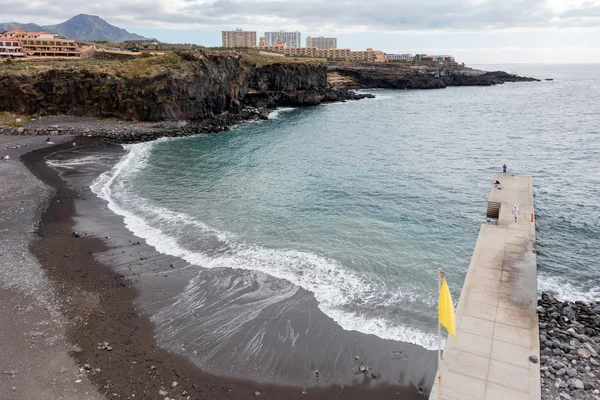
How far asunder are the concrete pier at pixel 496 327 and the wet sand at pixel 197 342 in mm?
1529

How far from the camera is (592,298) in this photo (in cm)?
1984

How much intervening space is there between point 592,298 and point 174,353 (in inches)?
755

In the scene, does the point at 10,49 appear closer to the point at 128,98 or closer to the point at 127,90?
the point at 127,90

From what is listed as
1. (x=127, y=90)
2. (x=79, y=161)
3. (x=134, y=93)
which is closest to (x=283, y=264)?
(x=79, y=161)

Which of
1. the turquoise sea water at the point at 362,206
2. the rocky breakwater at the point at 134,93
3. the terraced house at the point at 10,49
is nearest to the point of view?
the turquoise sea water at the point at 362,206

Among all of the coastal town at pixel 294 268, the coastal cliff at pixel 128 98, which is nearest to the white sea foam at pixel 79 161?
the coastal town at pixel 294 268

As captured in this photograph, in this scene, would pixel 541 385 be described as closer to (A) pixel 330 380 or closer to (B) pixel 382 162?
(A) pixel 330 380

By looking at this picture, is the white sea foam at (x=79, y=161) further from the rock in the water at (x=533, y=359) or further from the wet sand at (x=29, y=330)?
the rock in the water at (x=533, y=359)

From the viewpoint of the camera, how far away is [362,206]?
32.8m

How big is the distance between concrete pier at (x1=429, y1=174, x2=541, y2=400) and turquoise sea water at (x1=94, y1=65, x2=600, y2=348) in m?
1.70

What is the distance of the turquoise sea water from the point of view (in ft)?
70.4

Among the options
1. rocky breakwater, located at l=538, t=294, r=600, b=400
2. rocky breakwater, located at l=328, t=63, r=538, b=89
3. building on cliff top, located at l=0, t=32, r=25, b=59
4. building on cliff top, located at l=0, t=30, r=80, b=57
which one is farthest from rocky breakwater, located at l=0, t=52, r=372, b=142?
rocky breakwater, located at l=328, t=63, r=538, b=89

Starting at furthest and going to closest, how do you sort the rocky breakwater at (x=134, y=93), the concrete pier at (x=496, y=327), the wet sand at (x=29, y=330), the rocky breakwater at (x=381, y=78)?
the rocky breakwater at (x=381, y=78)
the rocky breakwater at (x=134, y=93)
the wet sand at (x=29, y=330)
the concrete pier at (x=496, y=327)

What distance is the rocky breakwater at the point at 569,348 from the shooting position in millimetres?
13719
